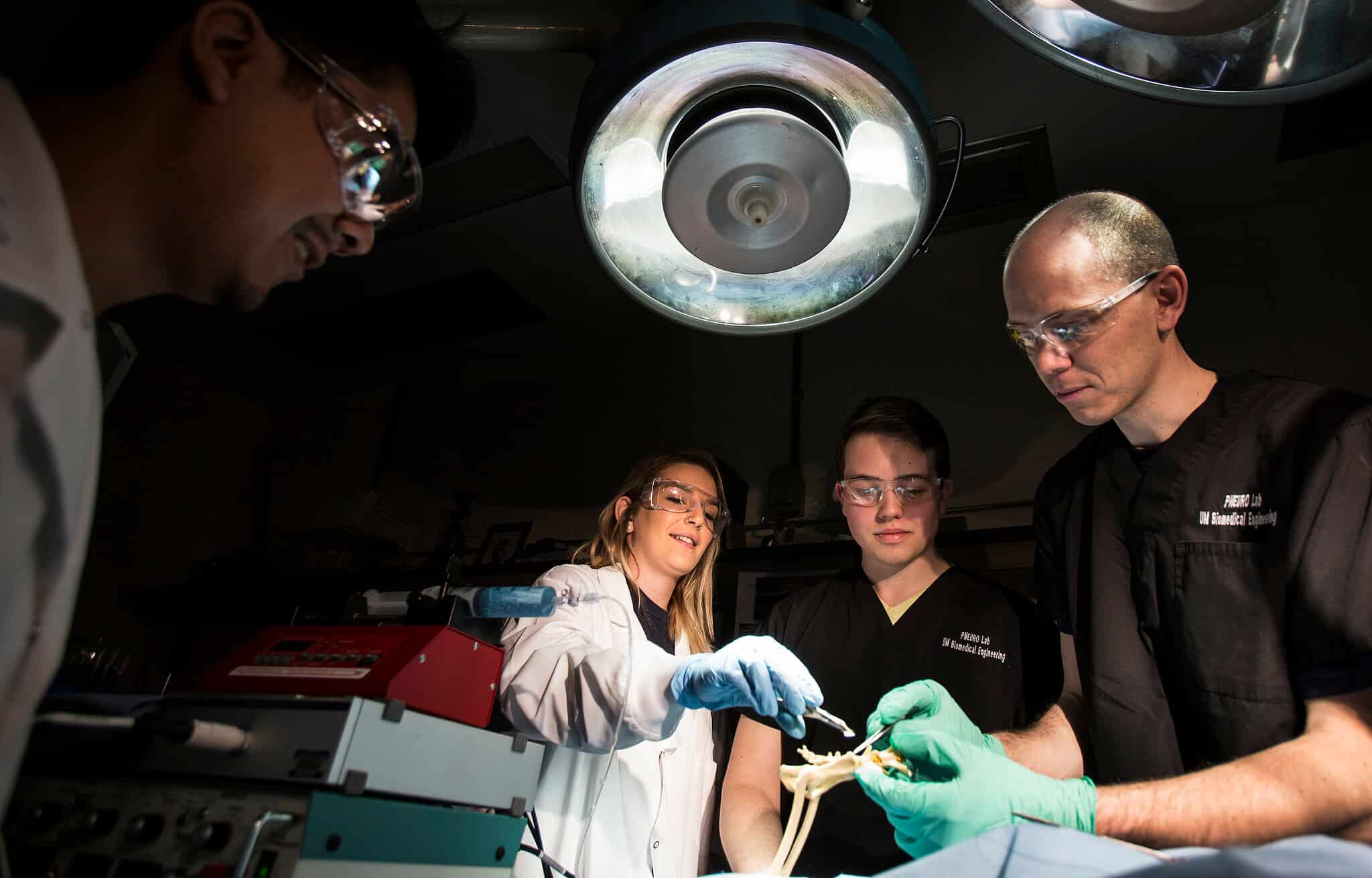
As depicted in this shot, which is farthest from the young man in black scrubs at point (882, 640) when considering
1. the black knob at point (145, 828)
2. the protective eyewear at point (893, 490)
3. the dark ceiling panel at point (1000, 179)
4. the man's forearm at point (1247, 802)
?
the black knob at point (145, 828)

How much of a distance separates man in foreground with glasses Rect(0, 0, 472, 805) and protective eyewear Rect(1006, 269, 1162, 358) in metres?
1.21

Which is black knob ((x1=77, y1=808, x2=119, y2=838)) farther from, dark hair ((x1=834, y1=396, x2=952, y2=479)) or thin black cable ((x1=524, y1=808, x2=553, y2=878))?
dark hair ((x1=834, y1=396, x2=952, y2=479))

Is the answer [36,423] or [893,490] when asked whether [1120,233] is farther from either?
[36,423]

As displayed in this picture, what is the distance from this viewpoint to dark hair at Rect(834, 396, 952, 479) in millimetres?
2021

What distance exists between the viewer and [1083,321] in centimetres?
152

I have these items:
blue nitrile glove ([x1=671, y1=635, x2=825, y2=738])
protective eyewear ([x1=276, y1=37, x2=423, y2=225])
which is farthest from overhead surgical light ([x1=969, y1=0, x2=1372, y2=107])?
blue nitrile glove ([x1=671, y1=635, x2=825, y2=738])

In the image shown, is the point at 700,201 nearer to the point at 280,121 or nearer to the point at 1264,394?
the point at 280,121

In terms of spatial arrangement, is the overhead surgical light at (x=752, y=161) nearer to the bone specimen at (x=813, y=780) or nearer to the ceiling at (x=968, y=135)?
the ceiling at (x=968, y=135)

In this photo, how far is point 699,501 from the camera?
220 cm

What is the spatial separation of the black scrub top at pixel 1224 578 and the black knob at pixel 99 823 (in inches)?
61.4

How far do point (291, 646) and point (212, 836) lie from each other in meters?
0.42

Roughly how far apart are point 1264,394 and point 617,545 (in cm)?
157

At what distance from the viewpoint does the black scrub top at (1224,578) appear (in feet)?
4.01

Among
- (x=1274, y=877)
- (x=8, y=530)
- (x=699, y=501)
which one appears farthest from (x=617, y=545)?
(x=1274, y=877)
